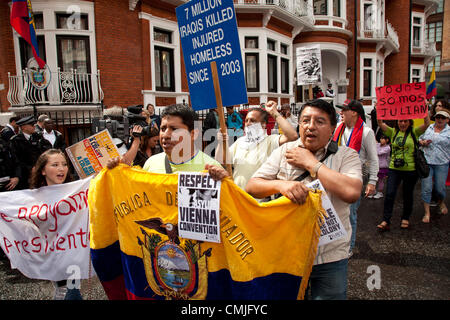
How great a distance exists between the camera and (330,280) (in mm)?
2221

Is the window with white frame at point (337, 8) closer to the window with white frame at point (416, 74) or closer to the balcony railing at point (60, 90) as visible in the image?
the window with white frame at point (416, 74)

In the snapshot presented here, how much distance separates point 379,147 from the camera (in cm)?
782

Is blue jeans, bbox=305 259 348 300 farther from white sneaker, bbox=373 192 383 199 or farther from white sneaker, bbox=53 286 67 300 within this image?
white sneaker, bbox=373 192 383 199

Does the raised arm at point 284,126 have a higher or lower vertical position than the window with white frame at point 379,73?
lower

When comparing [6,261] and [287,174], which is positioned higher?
[287,174]

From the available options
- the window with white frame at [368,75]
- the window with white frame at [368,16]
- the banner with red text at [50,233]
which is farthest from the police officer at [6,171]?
the window with white frame at [368,16]

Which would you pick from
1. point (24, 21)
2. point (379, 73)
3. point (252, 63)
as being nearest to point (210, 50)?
point (24, 21)

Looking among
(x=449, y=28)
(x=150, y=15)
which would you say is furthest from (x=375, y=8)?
(x=449, y=28)

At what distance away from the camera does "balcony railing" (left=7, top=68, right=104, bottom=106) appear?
10.2 meters

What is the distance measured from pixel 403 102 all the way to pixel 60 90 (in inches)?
381

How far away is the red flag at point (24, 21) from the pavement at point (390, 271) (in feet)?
22.8

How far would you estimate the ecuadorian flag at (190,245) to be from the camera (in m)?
2.04

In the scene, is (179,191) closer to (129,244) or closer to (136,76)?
(129,244)

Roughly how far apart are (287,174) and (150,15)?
11772 mm
